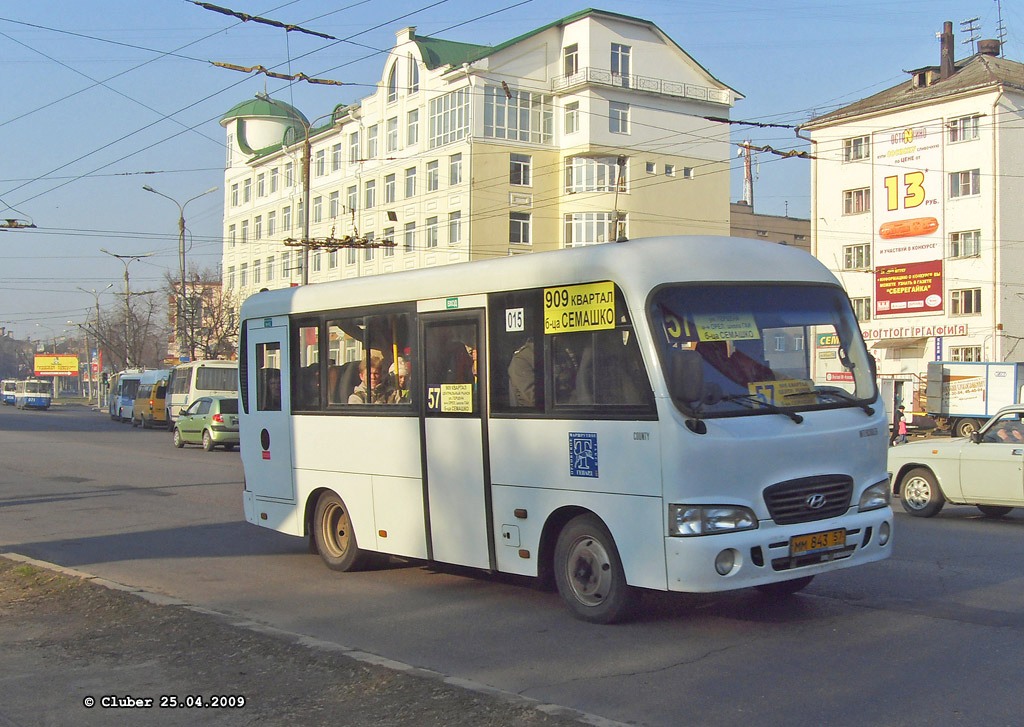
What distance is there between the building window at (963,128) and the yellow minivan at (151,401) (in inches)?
1473

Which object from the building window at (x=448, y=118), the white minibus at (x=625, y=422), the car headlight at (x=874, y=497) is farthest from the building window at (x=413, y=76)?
the car headlight at (x=874, y=497)

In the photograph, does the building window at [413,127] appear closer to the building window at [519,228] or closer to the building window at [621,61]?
the building window at [519,228]

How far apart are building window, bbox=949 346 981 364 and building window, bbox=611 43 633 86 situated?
22.2m

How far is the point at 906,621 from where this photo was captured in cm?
770

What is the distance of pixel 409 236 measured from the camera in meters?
62.5

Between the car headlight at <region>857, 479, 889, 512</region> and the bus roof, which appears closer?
the bus roof

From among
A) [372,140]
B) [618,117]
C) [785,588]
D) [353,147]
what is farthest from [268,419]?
[353,147]

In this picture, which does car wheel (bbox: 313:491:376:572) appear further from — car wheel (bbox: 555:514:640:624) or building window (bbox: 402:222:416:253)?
building window (bbox: 402:222:416:253)

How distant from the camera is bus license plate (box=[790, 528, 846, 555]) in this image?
286 inches

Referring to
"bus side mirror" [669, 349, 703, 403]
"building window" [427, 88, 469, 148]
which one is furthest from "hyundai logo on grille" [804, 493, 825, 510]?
"building window" [427, 88, 469, 148]

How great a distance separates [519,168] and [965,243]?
22757mm

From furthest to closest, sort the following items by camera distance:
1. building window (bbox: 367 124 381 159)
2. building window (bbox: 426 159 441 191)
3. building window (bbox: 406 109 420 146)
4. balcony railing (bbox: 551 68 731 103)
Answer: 1. building window (bbox: 367 124 381 159)
2. building window (bbox: 406 109 420 146)
3. building window (bbox: 426 159 441 191)
4. balcony railing (bbox: 551 68 731 103)

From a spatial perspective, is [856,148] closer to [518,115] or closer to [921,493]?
[518,115]

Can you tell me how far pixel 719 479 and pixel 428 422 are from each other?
2.96 m
